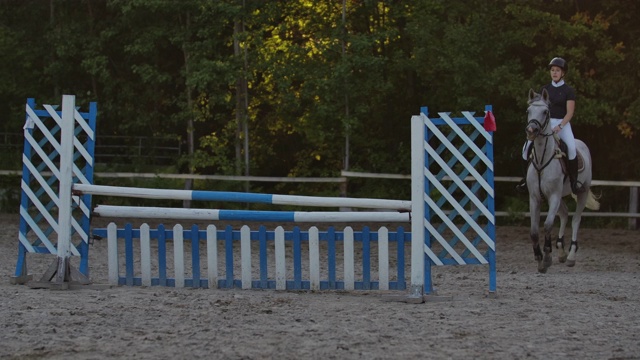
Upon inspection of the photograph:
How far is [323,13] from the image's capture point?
2333 centimetres

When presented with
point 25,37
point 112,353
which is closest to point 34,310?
point 112,353

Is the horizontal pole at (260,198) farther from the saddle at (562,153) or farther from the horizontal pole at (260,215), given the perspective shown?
the saddle at (562,153)

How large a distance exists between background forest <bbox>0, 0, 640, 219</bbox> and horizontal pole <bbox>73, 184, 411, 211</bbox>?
38.4 ft

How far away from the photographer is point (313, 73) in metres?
22.4

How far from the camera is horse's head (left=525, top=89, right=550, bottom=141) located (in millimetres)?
11500

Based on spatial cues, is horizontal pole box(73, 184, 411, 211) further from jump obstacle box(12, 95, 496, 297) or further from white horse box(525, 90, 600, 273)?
white horse box(525, 90, 600, 273)

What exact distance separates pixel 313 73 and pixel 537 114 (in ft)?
36.7

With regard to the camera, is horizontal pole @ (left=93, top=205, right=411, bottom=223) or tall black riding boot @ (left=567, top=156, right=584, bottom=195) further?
tall black riding boot @ (left=567, top=156, right=584, bottom=195)

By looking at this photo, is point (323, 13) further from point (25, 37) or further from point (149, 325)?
point (149, 325)

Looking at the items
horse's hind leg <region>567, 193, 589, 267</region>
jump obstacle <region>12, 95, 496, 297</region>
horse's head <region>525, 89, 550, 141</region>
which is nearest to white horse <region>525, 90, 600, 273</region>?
horse's head <region>525, 89, 550, 141</region>

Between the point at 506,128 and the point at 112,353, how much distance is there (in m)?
17.5

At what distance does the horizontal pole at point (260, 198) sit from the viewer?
29.9 feet

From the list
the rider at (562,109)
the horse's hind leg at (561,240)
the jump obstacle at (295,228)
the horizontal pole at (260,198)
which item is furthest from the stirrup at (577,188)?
the horizontal pole at (260,198)

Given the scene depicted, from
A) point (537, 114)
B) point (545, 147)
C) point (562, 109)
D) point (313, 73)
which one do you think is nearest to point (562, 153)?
point (545, 147)
